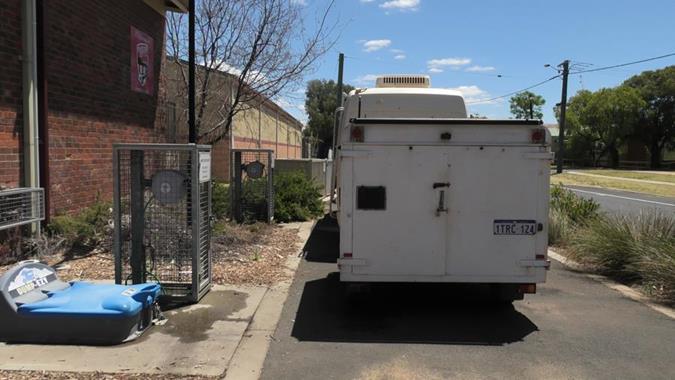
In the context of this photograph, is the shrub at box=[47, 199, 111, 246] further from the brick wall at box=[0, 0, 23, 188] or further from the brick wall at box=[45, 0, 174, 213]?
the brick wall at box=[0, 0, 23, 188]

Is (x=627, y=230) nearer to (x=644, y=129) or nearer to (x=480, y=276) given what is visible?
(x=480, y=276)

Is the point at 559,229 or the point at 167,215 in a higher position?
the point at 167,215

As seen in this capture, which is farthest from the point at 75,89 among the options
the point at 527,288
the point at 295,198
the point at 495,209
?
the point at 527,288

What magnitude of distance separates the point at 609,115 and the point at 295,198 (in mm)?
55852

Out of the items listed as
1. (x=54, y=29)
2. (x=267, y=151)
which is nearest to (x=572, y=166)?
(x=267, y=151)

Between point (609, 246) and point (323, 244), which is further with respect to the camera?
point (323, 244)

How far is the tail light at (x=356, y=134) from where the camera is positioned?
560 centimetres

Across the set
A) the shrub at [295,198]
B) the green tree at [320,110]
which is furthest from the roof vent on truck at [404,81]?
the green tree at [320,110]

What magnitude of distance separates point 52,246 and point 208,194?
9.97ft

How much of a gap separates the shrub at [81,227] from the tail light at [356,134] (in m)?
4.68

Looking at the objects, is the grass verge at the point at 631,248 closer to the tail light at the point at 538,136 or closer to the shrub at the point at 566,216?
the shrub at the point at 566,216

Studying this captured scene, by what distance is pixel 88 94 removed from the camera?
370 inches

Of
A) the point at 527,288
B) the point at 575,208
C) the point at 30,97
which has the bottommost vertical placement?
the point at 527,288

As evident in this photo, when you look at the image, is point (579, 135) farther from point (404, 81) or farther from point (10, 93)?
point (10, 93)
